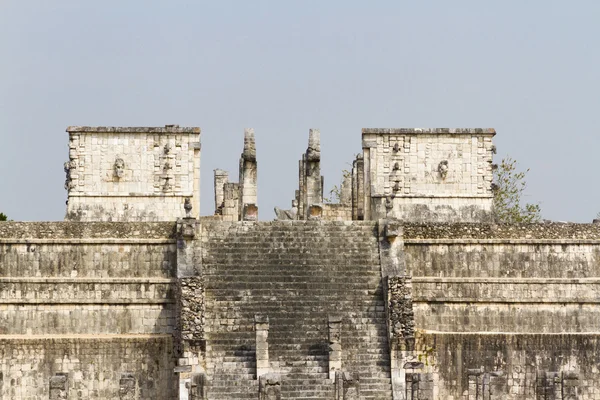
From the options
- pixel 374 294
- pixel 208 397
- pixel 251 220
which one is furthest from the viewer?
pixel 251 220

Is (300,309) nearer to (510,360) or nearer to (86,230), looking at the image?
(510,360)

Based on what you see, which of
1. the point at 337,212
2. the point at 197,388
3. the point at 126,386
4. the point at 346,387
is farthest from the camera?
the point at 337,212

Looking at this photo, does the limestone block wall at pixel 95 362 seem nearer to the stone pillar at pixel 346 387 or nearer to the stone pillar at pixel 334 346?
the stone pillar at pixel 334 346

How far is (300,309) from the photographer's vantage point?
37.2m

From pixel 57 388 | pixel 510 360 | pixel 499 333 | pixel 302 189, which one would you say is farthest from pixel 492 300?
pixel 57 388

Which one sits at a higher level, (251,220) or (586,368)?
(251,220)

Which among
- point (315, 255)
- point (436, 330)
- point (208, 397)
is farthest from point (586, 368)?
point (208, 397)

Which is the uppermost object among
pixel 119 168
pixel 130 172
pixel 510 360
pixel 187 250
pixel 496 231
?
pixel 119 168

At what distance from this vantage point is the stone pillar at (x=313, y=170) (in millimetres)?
44531

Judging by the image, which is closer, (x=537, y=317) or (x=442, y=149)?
(x=537, y=317)

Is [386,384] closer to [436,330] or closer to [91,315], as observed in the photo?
[436,330]

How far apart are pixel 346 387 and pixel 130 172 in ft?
40.0

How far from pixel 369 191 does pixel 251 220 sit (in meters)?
3.68

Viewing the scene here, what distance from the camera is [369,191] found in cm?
4384
